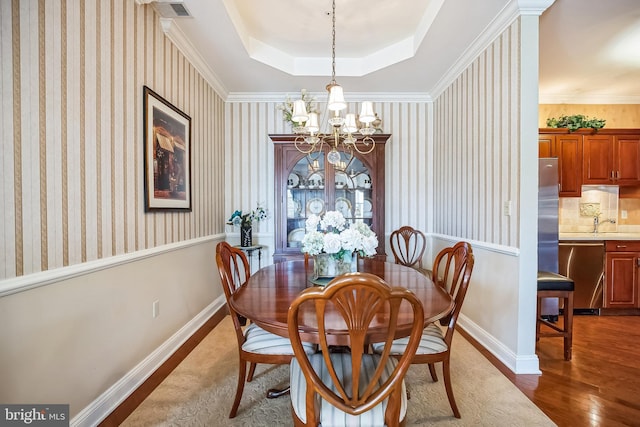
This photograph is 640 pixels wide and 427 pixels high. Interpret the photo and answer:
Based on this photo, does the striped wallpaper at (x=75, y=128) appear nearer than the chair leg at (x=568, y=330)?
Yes

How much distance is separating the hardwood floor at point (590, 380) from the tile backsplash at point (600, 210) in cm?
143

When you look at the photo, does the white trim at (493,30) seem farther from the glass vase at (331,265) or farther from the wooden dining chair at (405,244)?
the glass vase at (331,265)

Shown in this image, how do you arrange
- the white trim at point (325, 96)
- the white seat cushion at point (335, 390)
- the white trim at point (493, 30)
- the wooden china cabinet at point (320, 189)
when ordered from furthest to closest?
1. the white trim at point (325, 96)
2. the wooden china cabinet at point (320, 189)
3. the white trim at point (493, 30)
4. the white seat cushion at point (335, 390)

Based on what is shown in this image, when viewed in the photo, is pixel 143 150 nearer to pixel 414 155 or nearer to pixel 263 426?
pixel 263 426

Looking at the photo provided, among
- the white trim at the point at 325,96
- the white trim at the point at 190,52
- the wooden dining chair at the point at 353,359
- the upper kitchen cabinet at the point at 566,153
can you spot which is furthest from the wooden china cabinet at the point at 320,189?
the wooden dining chair at the point at 353,359

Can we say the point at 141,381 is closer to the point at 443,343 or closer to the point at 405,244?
the point at 443,343

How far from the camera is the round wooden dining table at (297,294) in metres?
1.05

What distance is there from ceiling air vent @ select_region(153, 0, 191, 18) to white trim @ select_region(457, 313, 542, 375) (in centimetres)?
342

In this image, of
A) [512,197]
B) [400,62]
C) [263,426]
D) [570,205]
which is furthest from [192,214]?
[570,205]

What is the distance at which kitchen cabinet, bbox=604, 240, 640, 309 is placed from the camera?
122 inches

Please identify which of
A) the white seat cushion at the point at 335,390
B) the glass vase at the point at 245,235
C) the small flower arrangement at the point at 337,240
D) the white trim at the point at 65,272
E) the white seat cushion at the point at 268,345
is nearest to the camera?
the white seat cushion at the point at 335,390

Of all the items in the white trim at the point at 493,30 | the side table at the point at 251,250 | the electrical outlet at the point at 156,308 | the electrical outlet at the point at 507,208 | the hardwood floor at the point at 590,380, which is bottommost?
the hardwood floor at the point at 590,380

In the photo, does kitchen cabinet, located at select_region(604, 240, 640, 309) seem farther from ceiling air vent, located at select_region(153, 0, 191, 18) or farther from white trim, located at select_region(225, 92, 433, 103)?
ceiling air vent, located at select_region(153, 0, 191, 18)

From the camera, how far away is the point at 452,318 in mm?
1534
